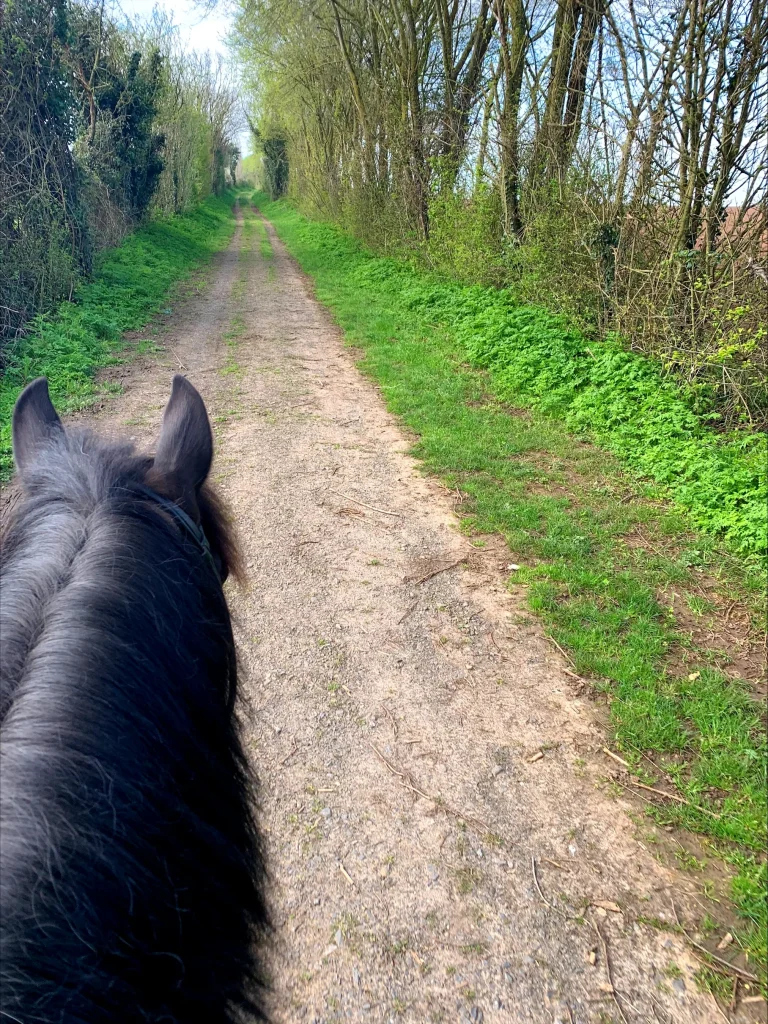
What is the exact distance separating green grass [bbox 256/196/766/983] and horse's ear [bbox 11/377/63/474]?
259cm

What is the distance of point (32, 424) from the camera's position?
1.60 metres

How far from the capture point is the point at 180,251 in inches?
712

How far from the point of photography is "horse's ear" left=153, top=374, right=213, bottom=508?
4.81ft

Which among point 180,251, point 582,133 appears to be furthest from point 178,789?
point 180,251

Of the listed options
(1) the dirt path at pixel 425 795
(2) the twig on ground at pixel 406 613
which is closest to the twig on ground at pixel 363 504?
(1) the dirt path at pixel 425 795

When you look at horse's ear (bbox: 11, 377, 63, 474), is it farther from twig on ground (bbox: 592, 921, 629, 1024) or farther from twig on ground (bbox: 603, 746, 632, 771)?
twig on ground (bbox: 603, 746, 632, 771)

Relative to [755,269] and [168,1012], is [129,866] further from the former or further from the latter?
[755,269]

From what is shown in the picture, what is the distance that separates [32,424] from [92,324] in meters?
8.97

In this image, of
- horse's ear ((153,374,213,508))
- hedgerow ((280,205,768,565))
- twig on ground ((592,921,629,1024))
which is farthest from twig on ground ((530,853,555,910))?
hedgerow ((280,205,768,565))

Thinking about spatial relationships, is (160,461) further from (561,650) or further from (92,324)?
(92,324)

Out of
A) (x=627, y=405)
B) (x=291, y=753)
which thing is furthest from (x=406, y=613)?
(x=627, y=405)

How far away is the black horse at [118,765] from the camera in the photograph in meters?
0.78

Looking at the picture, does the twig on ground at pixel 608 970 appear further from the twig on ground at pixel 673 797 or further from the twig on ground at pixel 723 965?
the twig on ground at pixel 673 797

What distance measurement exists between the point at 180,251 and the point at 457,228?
10598 mm
